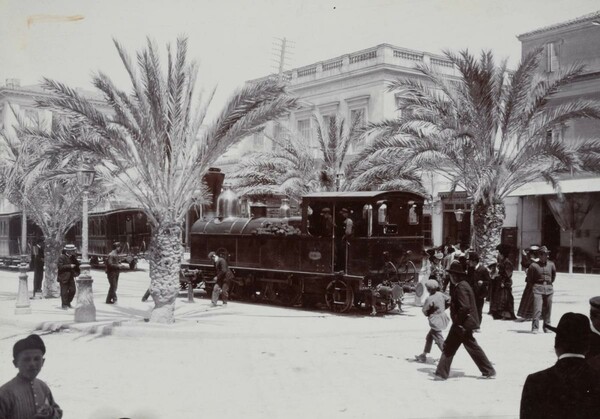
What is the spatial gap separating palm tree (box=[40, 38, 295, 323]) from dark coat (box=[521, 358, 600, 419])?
8.91 meters

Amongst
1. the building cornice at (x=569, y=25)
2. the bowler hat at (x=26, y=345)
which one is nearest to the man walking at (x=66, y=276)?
the building cornice at (x=569, y=25)

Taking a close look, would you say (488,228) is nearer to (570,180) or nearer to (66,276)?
(570,180)

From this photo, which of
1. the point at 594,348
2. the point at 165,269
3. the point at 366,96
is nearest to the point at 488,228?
the point at 165,269

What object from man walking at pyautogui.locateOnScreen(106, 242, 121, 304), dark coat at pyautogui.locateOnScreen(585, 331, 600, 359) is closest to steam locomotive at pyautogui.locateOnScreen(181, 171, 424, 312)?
man walking at pyautogui.locateOnScreen(106, 242, 121, 304)

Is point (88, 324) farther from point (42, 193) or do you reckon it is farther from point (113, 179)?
point (42, 193)

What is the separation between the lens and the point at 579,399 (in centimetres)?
354

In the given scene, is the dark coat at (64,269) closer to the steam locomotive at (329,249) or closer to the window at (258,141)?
the steam locomotive at (329,249)

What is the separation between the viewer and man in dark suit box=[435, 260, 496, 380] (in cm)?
802

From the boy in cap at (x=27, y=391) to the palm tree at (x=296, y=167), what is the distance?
1859 centimetres

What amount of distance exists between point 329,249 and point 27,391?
11170 millimetres

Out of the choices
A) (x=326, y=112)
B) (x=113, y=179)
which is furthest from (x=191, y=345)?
(x=326, y=112)

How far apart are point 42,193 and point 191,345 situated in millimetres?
7581

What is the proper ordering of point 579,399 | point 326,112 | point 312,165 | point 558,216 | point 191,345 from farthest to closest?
→ point 326,112
point 312,165
point 558,216
point 191,345
point 579,399

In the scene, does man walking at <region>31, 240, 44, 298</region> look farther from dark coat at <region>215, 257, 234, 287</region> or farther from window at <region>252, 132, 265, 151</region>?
window at <region>252, 132, 265, 151</region>
